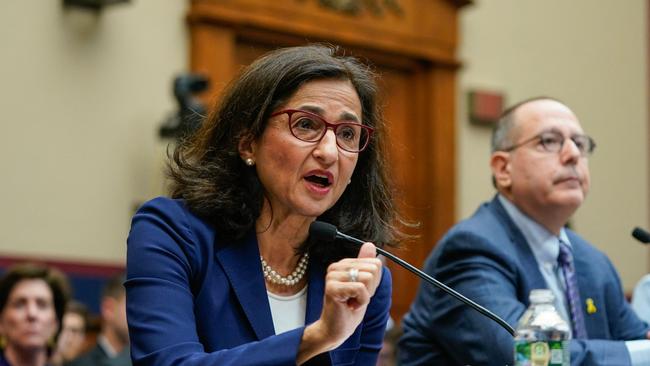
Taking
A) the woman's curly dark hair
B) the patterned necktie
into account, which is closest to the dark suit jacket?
the patterned necktie

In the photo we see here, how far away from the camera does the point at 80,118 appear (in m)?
4.98

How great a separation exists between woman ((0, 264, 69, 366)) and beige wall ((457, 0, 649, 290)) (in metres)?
3.02

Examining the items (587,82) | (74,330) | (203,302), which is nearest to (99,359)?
(74,330)

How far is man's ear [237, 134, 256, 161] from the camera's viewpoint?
2203 mm

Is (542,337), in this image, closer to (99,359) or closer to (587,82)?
(99,359)

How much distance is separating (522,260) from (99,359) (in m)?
2.50

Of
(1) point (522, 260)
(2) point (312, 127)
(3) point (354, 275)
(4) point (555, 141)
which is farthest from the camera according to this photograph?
(4) point (555, 141)

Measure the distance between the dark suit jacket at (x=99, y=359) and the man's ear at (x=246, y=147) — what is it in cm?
257

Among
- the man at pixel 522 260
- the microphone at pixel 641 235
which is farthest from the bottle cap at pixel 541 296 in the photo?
the microphone at pixel 641 235

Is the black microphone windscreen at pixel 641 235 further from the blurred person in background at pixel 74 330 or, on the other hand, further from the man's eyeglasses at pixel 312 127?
the blurred person in background at pixel 74 330

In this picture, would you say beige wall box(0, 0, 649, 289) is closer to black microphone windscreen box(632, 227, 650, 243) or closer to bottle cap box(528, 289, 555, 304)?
black microphone windscreen box(632, 227, 650, 243)

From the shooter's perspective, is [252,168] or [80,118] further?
[80,118]

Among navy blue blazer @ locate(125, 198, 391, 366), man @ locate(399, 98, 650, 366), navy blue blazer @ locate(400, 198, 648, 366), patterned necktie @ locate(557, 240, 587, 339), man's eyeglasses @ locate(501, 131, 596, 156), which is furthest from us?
man's eyeglasses @ locate(501, 131, 596, 156)

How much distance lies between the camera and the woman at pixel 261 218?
2.00 m
